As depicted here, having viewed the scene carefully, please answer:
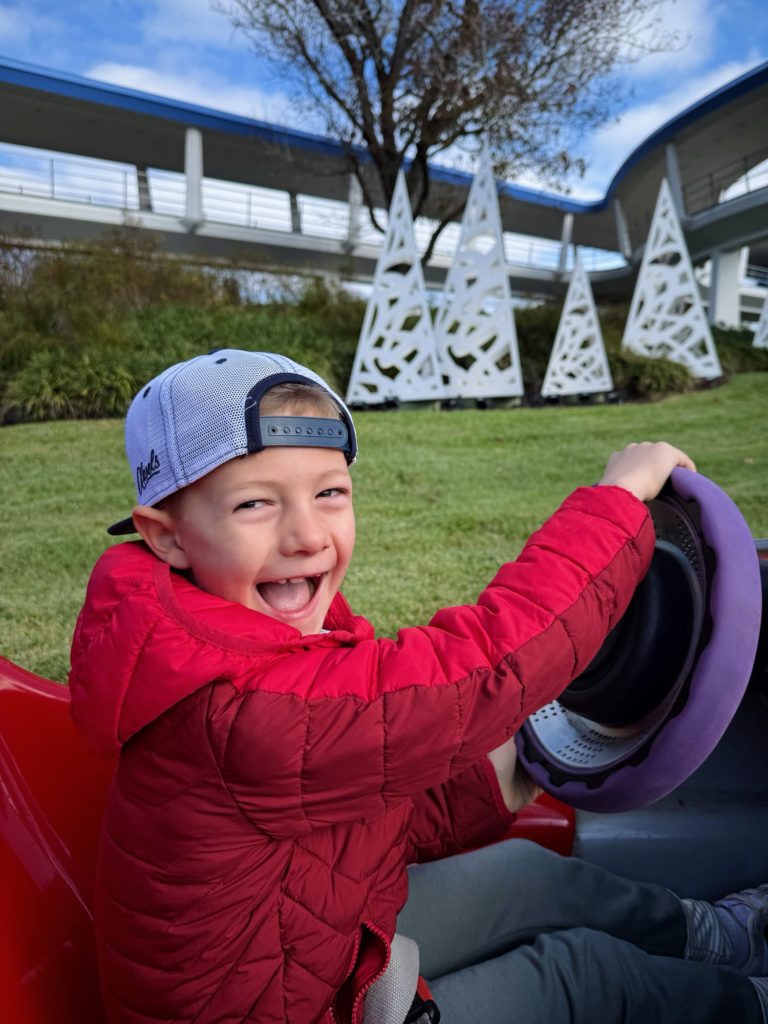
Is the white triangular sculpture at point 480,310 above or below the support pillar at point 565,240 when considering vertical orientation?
below

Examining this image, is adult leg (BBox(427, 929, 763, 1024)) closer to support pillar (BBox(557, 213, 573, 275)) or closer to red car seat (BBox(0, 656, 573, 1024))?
red car seat (BBox(0, 656, 573, 1024))

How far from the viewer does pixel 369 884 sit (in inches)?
38.5

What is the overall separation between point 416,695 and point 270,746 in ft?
0.56

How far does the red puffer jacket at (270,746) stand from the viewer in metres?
0.81

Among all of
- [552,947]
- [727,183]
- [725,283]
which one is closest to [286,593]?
[552,947]

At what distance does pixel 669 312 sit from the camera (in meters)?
9.23

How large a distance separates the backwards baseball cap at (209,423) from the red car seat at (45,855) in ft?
1.45

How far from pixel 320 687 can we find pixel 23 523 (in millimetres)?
2794

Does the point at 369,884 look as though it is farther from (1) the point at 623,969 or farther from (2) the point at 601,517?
(2) the point at 601,517

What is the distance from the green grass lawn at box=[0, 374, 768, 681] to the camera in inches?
110

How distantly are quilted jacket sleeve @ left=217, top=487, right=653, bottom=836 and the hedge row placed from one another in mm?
4822

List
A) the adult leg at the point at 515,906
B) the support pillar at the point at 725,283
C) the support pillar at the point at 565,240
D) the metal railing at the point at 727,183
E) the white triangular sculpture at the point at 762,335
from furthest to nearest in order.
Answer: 1. the support pillar at the point at 565,240
2. the support pillar at the point at 725,283
3. the metal railing at the point at 727,183
4. the white triangular sculpture at the point at 762,335
5. the adult leg at the point at 515,906

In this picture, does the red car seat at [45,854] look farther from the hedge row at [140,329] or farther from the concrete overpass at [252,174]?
the concrete overpass at [252,174]

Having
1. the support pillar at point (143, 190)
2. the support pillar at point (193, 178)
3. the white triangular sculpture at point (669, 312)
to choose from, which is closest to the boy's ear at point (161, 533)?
the white triangular sculpture at point (669, 312)
